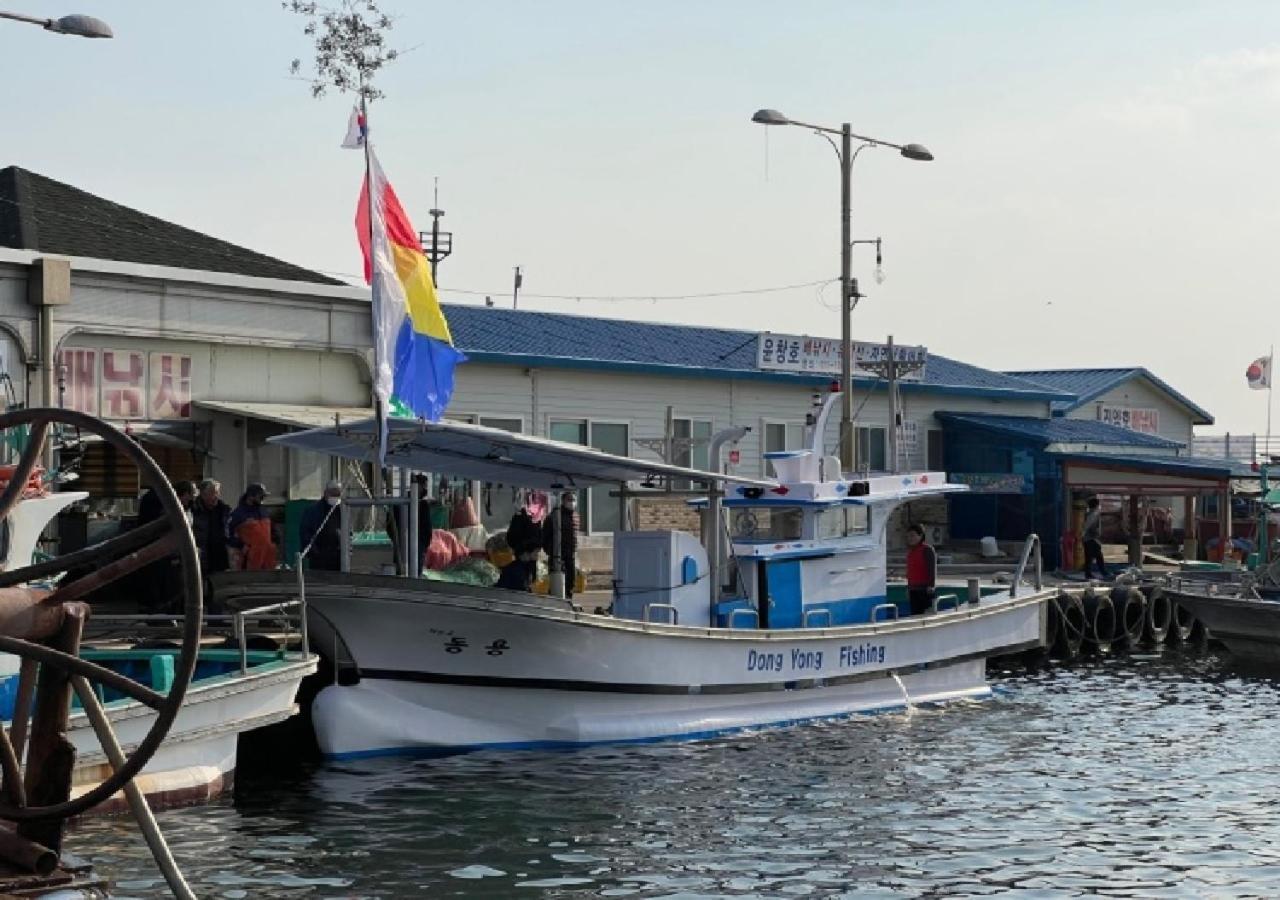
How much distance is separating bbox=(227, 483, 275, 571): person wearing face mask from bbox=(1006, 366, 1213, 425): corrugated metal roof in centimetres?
3242

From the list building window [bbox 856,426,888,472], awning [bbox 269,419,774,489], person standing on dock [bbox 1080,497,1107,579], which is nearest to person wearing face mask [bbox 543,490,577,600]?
awning [bbox 269,419,774,489]

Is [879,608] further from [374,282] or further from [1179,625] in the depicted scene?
[1179,625]

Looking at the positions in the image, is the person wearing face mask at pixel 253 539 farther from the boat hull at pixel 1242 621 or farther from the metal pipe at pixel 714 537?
the boat hull at pixel 1242 621

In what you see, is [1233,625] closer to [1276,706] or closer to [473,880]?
[1276,706]

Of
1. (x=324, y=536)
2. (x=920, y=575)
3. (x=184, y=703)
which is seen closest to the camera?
(x=184, y=703)

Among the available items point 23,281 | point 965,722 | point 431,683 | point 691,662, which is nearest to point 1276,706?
point 965,722

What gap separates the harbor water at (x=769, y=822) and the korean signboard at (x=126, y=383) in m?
8.15

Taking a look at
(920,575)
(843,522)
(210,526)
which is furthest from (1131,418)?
(210,526)

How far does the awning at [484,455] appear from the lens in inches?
733

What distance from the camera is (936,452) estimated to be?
4503cm

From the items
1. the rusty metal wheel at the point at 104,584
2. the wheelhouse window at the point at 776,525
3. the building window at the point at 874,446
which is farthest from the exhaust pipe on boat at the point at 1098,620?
the rusty metal wheel at the point at 104,584

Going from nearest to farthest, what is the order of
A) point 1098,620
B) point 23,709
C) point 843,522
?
point 23,709, point 843,522, point 1098,620

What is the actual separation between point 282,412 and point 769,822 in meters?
12.0

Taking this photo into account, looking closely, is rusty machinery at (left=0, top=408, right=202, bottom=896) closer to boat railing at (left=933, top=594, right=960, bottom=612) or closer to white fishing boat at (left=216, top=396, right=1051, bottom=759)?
white fishing boat at (left=216, top=396, right=1051, bottom=759)
